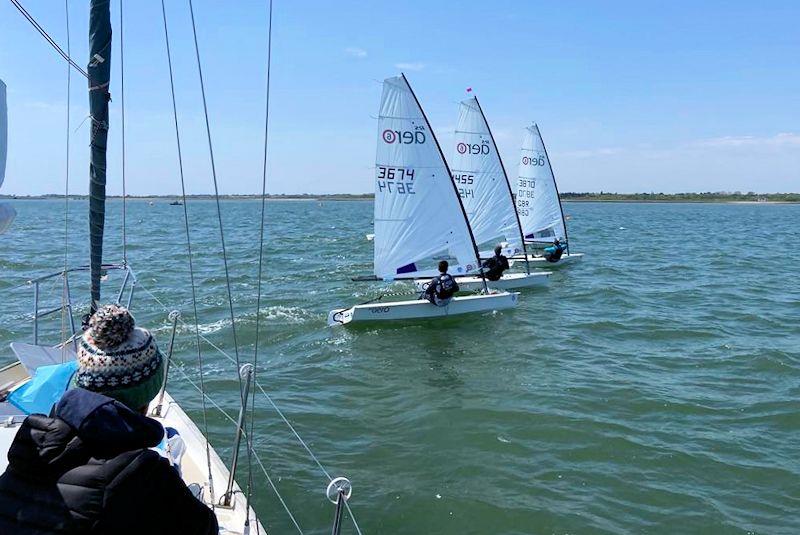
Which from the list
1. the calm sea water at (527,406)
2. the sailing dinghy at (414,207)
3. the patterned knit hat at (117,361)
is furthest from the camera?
the sailing dinghy at (414,207)

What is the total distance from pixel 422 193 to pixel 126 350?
43.4 ft

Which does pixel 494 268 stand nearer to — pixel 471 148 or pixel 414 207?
pixel 414 207

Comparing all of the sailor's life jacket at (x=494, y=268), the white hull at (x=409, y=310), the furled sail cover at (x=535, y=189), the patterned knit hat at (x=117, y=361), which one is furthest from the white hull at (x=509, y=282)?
the patterned knit hat at (x=117, y=361)

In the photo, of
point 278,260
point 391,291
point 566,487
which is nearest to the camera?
point 566,487

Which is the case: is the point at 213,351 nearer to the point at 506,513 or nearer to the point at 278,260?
the point at 506,513

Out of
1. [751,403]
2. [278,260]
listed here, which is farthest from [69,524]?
[278,260]

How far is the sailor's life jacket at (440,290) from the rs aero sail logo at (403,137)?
346 cm

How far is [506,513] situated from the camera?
6.14 metres

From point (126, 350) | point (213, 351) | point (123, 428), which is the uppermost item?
point (126, 350)

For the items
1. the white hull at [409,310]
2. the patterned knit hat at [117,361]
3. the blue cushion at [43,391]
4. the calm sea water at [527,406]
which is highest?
the patterned knit hat at [117,361]

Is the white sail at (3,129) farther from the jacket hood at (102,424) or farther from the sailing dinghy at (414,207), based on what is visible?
the sailing dinghy at (414,207)

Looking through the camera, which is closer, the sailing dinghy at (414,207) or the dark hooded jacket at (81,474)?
the dark hooded jacket at (81,474)

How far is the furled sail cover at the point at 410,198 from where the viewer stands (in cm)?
1463

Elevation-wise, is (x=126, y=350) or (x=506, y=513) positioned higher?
(x=126, y=350)
